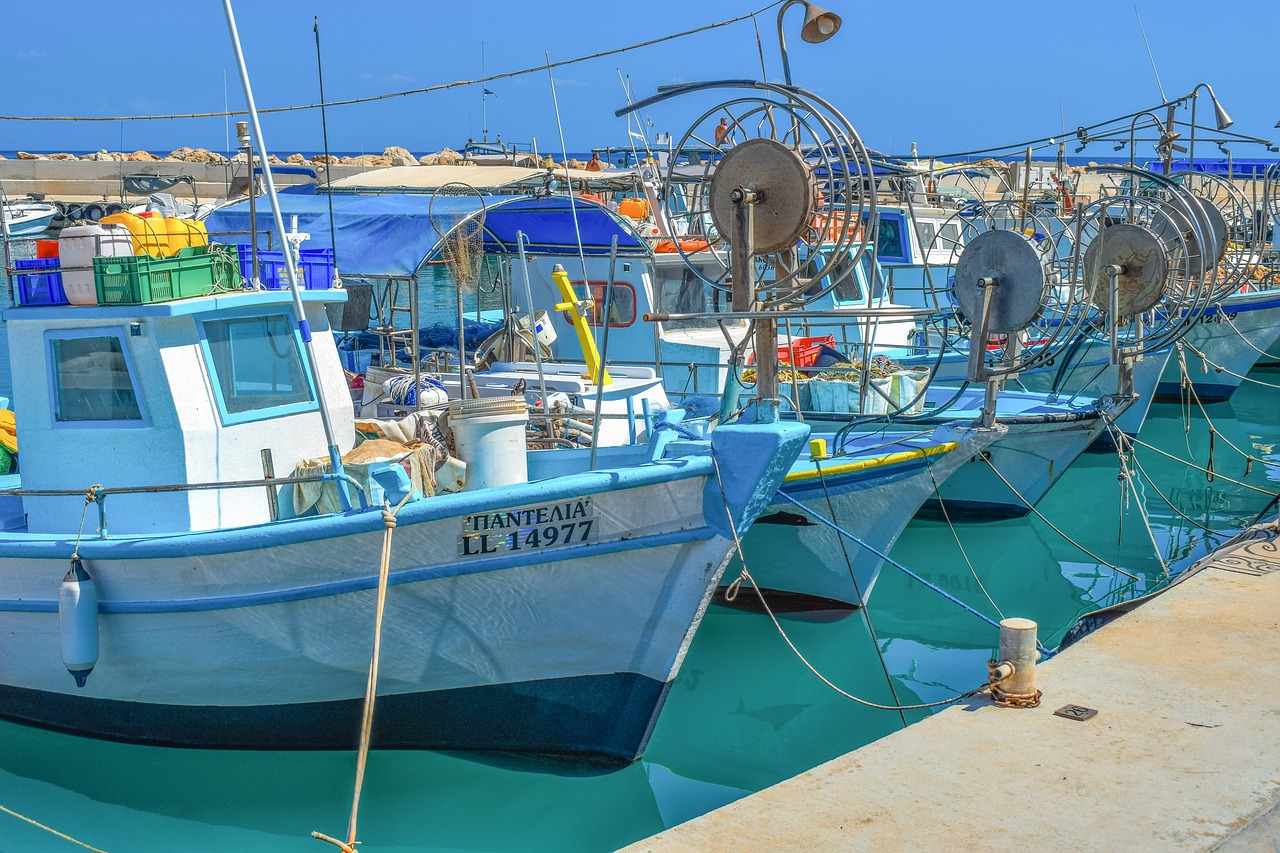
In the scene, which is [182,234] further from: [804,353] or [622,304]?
[804,353]

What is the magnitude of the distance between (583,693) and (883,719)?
224 centimetres

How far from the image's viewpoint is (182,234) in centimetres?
732

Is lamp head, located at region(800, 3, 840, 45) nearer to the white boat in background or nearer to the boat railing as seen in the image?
the boat railing

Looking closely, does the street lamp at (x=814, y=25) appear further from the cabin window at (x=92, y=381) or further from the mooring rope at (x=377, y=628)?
the cabin window at (x=92, y=381)

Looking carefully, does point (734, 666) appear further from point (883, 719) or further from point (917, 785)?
point (917, 785)

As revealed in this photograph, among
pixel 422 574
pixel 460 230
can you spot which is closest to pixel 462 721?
pixel 422 574

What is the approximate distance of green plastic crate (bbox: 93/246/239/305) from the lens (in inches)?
255

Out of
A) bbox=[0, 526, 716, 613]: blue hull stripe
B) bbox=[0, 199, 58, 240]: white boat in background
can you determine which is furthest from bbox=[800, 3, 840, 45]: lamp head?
bbox=[0, 199, 58, 240]: white boat in background

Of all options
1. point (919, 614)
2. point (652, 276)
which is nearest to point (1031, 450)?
point (919, 614)

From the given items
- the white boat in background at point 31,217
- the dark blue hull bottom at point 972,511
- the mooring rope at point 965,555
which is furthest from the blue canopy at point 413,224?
the white boat in background at point 31,217

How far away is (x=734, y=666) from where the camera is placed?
8836 mm

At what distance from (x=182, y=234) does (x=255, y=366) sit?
40.6 inches

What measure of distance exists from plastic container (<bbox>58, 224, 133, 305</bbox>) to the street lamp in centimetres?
383

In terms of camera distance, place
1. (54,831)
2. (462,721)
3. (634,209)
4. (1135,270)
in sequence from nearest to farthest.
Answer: (54,831), (462,721), (1135,270), (634,209)
